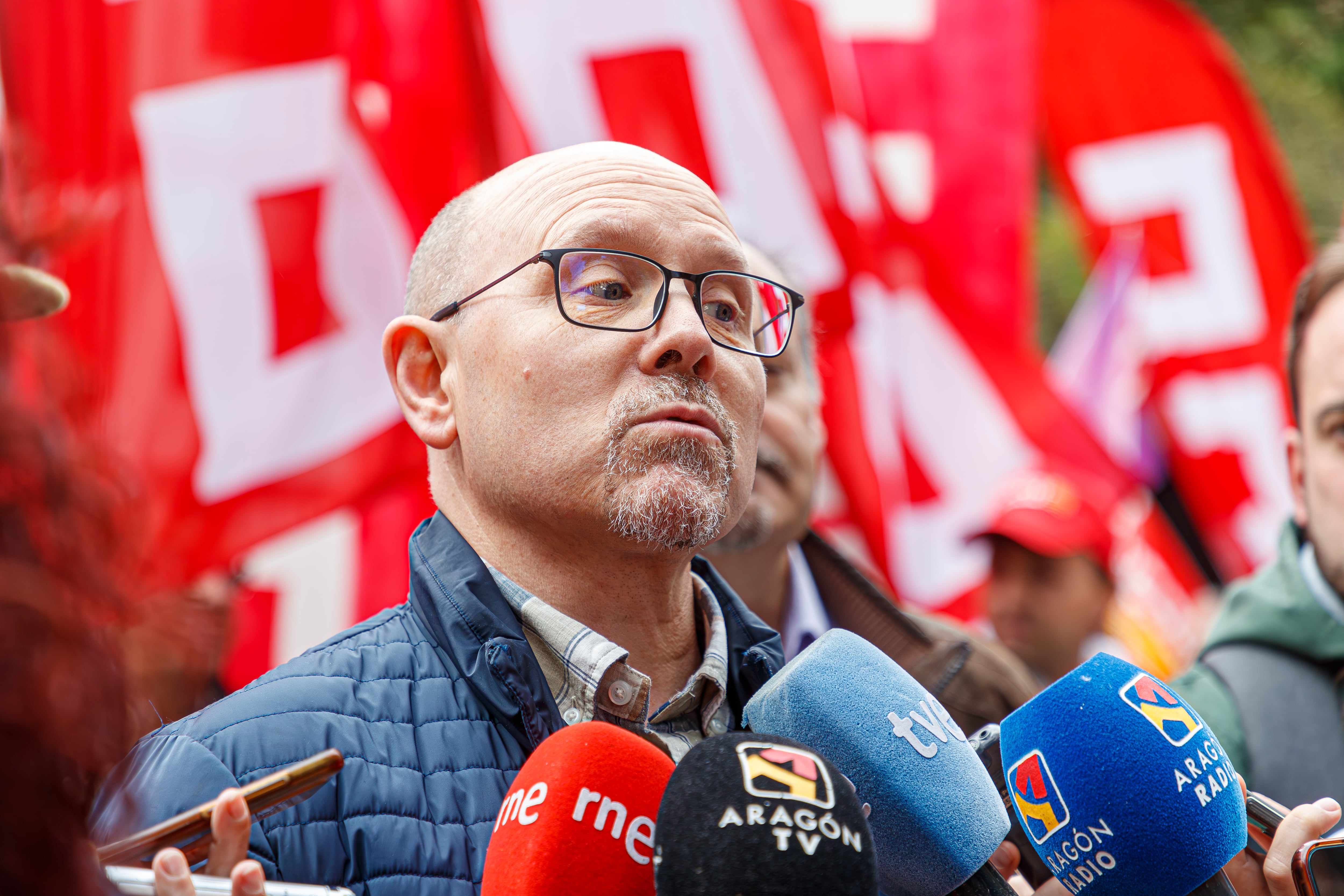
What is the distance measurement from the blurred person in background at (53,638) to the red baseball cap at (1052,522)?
410 cm

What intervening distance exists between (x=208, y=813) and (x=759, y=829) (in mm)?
500

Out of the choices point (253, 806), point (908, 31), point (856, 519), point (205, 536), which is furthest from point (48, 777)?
point (908, 31)

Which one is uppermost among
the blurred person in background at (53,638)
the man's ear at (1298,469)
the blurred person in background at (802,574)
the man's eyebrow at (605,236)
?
the blurred person in background at (53,638)

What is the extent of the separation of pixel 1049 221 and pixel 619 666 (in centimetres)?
1347

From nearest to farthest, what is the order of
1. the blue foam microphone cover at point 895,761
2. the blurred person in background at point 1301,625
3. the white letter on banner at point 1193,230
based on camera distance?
1. the blue foam microphone cover at point 895,761
2. the blurred person in background at point 1301,625
3. the white letter on banner at point 1193,230

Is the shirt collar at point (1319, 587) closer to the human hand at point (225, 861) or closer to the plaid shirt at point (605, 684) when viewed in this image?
the plaid shirt at point (605, 684)

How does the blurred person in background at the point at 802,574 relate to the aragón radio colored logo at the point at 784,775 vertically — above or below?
below

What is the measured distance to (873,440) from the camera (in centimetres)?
597

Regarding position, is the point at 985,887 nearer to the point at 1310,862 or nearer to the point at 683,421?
the point at 1310,862

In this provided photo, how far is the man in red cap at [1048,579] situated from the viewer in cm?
459

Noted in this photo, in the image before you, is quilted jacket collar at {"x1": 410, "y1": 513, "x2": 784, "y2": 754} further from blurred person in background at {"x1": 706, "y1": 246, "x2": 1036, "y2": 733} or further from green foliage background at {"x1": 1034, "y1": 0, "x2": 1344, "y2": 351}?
green foliage background at {"x1": 1034, "y1": 0, "x2": 1344, "y2": 351}

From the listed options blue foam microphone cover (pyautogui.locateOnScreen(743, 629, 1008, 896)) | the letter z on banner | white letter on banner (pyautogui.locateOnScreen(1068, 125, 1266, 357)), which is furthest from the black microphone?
white letter on banner (pyautogui.locateOnScreen(1068, 125, 1266, 357))

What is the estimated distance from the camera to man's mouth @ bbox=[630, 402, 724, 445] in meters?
1.72

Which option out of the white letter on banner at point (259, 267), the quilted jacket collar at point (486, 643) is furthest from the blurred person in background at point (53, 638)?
the white letter on banner at point (259, 267)
